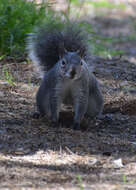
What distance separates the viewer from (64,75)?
12.3ft

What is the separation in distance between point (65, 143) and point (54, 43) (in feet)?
4.44

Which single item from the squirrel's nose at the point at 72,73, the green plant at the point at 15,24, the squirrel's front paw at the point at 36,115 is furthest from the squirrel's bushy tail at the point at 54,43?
the green plant at the point at 15,24

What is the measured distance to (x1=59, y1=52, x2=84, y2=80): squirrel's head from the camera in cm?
372

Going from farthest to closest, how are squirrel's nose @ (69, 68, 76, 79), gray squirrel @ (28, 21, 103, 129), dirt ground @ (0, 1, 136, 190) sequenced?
gray squirrel @ (28, 21, 103, 129) → squirrel's nose @ (69, 68, 76, 79) → dirt ground @ (0, 1, 136, 190)

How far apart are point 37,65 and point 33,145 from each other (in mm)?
1439

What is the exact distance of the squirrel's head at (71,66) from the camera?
372 cm

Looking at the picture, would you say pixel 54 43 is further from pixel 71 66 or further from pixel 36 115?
pixel 71 66

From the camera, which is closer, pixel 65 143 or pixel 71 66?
pixel 65 143

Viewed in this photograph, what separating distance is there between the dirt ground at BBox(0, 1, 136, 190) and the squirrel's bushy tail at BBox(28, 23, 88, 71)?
373mm

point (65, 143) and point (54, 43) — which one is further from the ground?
point (54, 43)

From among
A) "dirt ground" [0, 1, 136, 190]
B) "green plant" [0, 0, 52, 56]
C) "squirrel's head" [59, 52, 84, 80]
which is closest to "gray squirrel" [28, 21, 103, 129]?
"squirrel's head" [59, 52, 84, 80]

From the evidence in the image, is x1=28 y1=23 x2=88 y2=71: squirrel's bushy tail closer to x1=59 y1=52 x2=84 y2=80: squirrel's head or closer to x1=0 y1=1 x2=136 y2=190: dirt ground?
x1=0 y1=1 x2=136 y2=190: dirt ground

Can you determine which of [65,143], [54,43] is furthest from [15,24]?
[65,143]

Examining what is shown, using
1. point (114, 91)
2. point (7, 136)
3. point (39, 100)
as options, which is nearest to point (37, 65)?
point (39, 100)
